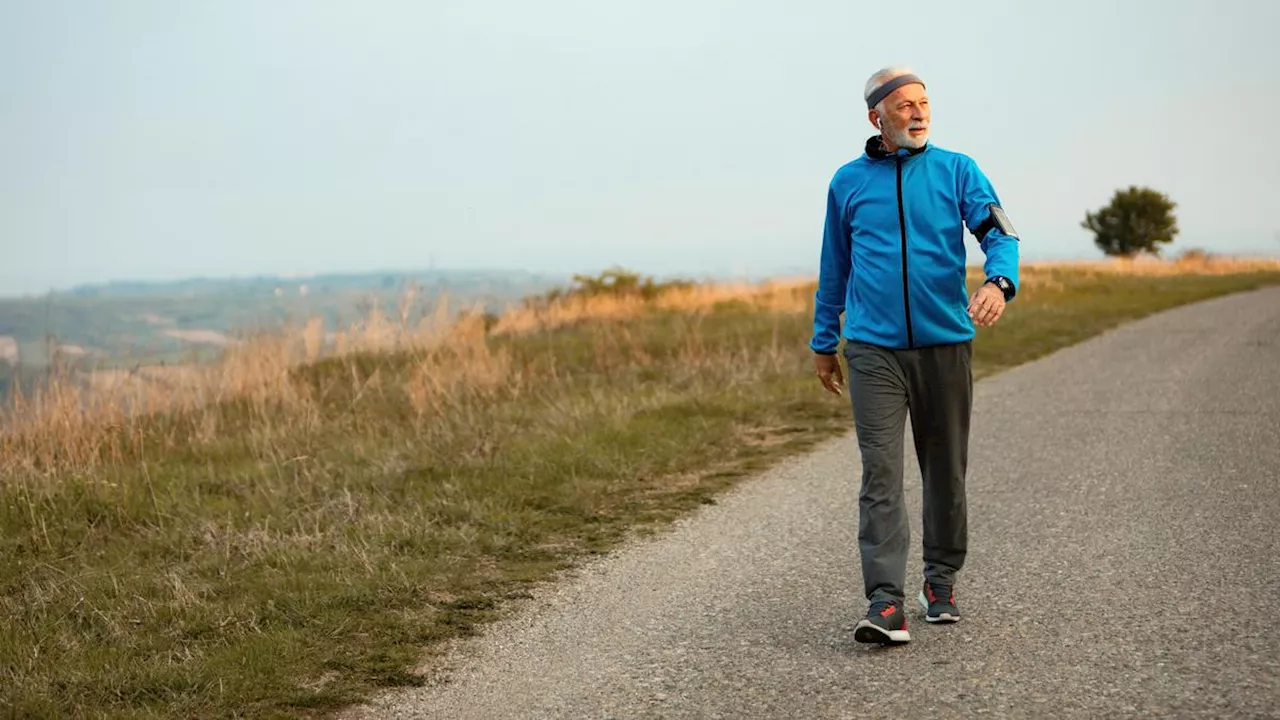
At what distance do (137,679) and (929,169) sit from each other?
345 cm

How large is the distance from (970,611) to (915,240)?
157cm

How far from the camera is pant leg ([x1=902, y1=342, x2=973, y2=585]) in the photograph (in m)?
5.02

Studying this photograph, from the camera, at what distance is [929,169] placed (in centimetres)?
488

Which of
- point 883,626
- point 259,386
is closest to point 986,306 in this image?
point 883,626

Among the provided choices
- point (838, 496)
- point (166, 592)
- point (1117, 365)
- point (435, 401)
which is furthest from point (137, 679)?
point (1117, 365)

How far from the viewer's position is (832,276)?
517 cm

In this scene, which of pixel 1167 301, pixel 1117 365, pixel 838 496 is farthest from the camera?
pixel 1167 301

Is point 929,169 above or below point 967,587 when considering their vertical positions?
above

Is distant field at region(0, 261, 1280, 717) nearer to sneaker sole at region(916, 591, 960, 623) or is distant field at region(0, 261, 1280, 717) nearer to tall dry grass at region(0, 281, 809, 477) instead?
tall dry grass at region(0, 281, 809, 477)

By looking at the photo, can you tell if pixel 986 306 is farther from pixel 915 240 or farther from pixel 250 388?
pixel 250 388

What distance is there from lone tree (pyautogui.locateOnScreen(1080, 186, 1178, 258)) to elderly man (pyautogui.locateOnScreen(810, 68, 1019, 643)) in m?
66.7

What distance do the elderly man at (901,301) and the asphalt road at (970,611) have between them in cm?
45

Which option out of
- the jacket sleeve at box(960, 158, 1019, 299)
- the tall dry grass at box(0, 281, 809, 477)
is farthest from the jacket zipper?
the tall dry grass at box(0, 281, 809, 477)

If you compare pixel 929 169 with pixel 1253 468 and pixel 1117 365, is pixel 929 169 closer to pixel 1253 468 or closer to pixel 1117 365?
pixel 1253 468
